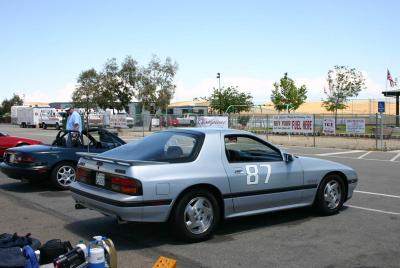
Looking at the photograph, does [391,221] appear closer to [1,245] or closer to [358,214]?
[358,214]

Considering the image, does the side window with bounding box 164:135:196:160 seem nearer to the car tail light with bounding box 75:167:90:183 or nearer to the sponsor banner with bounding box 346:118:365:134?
the car tail light with bounding box 75:167:90:183

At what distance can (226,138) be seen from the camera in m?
6.57

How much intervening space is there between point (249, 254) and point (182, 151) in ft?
5.16

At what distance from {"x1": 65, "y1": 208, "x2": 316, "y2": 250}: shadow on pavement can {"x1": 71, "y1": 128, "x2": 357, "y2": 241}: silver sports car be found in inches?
10.7

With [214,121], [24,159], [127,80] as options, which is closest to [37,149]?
[24,159]

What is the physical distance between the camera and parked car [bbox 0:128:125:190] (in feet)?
31.0

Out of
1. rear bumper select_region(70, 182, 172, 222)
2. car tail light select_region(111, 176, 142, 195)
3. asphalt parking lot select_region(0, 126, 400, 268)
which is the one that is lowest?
asphalt parking lot select_region(0, 126, 400, 268)

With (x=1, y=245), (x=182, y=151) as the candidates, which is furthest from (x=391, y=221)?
(x=1, y=245)

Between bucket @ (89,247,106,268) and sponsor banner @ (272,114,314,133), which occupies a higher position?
sponsor banner @ (272,114,314,133)

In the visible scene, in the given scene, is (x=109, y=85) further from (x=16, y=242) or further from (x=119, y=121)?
(x=16, y=242)

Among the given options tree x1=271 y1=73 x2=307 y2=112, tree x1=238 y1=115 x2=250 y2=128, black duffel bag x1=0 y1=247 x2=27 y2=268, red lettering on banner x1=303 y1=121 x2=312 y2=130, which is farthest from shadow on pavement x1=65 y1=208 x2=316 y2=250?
tree x1=271 y1=73 x2=307 y2=112

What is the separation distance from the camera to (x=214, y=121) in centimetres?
3136

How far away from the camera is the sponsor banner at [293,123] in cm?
2750

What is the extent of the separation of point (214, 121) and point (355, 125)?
881 centimetres
